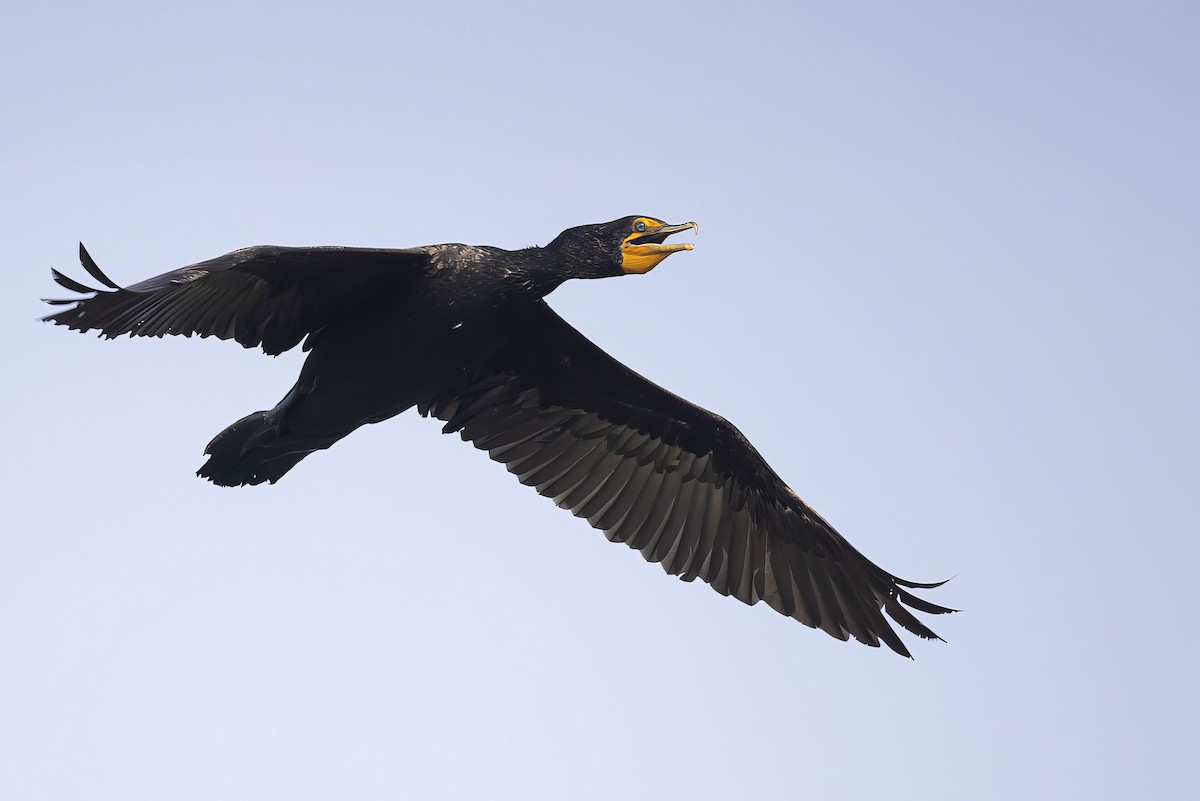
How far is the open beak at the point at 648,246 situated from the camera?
33.2ft

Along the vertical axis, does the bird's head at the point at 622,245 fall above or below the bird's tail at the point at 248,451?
above

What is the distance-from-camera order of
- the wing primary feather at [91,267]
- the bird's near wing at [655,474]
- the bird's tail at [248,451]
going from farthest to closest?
the bird's near wing at [655,474], the bird's tail at [248,451], the wing primary feather at [91,267]

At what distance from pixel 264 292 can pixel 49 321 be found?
1.74m

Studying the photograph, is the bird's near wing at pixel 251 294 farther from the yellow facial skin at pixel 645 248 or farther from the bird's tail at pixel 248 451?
the yellow facial skin at pixel 645 248

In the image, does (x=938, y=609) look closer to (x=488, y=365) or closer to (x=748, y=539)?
(x=748, y=539)

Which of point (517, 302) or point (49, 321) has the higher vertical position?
point (517, 302)

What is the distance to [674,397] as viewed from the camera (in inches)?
483

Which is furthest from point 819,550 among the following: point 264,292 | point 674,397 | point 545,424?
point 264,292

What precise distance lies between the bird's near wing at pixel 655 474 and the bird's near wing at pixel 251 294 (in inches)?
69.1

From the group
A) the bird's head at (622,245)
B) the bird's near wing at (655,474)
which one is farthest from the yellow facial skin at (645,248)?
the bird's near wing at (655,474)

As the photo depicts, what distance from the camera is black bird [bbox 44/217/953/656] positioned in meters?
9.98

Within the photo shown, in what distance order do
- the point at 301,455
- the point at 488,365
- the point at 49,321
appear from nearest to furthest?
the point at 49,321 → the point at 301,455 → the point at 488,365

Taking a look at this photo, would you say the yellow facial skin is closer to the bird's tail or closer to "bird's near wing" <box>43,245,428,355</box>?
"bird's near wing" <box>43,245,428,355</box>

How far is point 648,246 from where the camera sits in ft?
33.2
